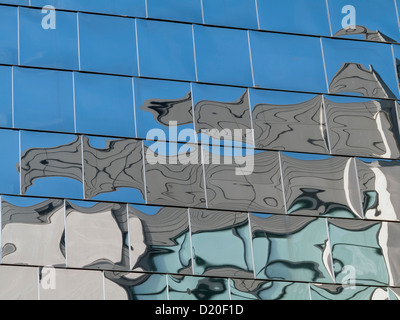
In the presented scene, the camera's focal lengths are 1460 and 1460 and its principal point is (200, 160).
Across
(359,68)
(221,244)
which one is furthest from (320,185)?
(359,68)

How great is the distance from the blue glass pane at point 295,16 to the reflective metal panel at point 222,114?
78.8 inches

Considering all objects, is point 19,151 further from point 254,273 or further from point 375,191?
point 375,191

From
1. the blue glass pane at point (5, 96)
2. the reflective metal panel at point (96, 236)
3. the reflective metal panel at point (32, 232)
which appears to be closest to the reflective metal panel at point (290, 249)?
the reflective metal panel at point (96, 236)

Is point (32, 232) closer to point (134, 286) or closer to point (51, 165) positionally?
point (51, 165)

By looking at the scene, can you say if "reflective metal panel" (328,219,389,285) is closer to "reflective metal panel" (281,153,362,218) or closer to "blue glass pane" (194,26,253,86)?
"reflective metal panel" (281,153,362,218)

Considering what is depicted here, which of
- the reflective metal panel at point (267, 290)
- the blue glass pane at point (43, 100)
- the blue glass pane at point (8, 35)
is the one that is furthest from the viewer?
the blue glass pane at point (8, 35)

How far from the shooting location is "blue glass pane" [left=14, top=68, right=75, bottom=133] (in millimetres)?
30125

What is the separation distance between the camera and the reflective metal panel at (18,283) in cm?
2848

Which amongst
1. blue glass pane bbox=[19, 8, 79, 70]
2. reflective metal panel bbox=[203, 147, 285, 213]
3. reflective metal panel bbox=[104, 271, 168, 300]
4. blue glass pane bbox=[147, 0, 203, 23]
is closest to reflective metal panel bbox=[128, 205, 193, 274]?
reflective metal panel bbox=[104, 271, 168, 300]

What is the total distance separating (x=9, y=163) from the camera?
2955 centimetres

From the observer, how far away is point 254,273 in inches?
1182

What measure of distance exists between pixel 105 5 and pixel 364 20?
6103mm

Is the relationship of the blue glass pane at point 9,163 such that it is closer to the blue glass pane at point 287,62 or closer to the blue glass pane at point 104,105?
the blue glass pane at point 104,105

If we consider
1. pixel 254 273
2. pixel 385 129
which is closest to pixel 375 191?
pixel 385 129
